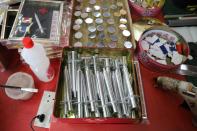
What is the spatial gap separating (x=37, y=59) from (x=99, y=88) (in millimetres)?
213

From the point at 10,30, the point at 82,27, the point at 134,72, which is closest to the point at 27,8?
the point at 10,30

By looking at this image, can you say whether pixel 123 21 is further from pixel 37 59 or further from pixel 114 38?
pixel 37 59

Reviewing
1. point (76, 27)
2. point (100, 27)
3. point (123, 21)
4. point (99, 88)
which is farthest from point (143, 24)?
point (99, 88)

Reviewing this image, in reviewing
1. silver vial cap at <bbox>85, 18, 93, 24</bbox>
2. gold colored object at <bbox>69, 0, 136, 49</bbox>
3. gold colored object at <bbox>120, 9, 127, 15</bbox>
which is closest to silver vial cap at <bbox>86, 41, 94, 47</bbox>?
gold colored object at <bbox>69, 0, 136, 49</bbox>

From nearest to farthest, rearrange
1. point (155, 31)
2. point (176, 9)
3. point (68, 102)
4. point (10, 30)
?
point (68, 102) → point (10, 30) → point (155, 31) → point (176, 9)

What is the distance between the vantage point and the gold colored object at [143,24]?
903 millimetres

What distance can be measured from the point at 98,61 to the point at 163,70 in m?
0.26

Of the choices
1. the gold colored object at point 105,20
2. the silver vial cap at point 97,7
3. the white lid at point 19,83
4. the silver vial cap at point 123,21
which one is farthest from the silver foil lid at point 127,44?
the white lid at point 19,83

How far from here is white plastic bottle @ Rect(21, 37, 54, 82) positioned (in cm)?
60

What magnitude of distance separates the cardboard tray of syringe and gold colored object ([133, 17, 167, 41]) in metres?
0.21

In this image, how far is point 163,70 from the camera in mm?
806

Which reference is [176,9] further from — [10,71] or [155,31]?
[10,71]

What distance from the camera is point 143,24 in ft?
3.04

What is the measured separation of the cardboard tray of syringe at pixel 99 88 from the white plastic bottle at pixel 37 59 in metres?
0.06
